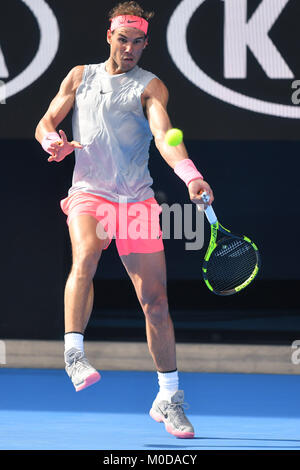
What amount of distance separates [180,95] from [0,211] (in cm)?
162

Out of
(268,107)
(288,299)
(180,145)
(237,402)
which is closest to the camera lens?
(180,145)

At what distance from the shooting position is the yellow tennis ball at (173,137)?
4402 mm

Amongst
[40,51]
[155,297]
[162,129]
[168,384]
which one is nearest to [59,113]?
[162,129]

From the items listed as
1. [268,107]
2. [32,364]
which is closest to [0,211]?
[32,364]

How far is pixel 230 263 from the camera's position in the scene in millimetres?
4781

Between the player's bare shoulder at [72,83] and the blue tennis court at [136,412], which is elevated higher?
the player's bare shoulder at [72,83]

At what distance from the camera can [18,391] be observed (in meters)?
6.23

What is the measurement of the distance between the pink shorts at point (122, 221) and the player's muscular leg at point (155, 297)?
49 mm

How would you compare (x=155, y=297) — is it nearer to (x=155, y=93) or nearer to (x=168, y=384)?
(x=168, y=384)

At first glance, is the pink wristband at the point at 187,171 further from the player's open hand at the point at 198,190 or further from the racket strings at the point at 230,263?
the racket strings at the point at 230,263

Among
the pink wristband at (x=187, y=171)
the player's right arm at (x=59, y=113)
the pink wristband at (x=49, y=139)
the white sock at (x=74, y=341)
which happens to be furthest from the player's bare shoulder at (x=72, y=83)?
the white sock at (x=74, y=341)

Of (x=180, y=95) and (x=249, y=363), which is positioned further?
(x=249, y=363)

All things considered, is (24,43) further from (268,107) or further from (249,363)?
(249,363)

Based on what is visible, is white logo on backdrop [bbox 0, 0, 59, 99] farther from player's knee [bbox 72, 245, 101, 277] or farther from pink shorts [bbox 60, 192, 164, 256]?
player's knee [bbox 72, 245, 101, 277]
